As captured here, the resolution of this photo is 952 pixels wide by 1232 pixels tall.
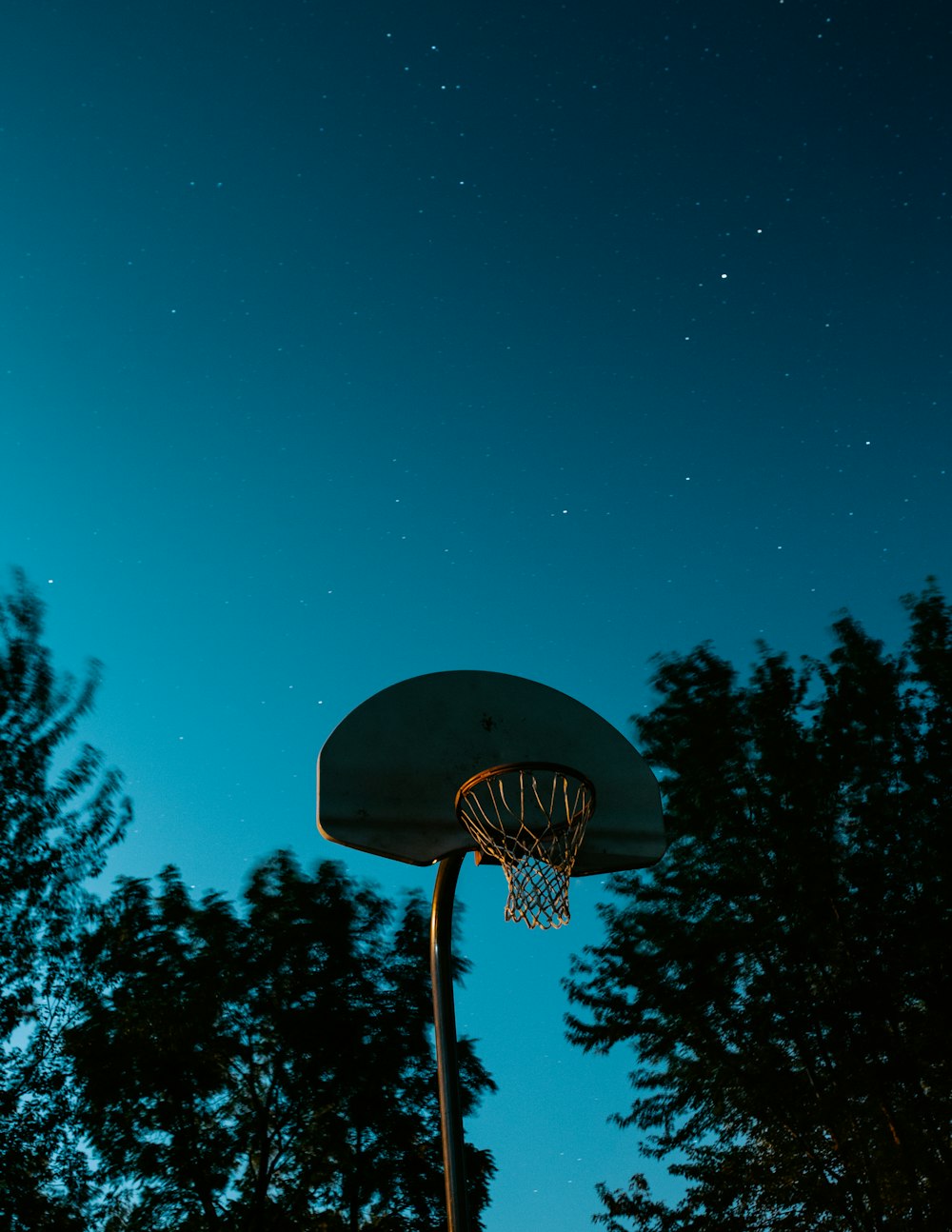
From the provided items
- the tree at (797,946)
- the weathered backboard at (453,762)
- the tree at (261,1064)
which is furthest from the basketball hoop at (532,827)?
the tree at (261,1064)

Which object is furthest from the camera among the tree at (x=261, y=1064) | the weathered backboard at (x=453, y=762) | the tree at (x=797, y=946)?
the tree at (x=261, y=1064)

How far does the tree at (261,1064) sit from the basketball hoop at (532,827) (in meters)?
6.55

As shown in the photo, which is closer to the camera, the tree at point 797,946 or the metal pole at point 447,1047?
the metal pole at point 447,1047

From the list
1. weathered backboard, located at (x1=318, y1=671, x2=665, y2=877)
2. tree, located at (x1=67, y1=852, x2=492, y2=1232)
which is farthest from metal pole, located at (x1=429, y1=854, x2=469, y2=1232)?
tree, located at (x1=67, y1=852, x2=492, y2=1232)

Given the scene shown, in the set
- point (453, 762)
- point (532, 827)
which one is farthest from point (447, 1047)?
point (453, 762)

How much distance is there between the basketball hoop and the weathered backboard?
0.16 metres

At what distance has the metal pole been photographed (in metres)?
4.21

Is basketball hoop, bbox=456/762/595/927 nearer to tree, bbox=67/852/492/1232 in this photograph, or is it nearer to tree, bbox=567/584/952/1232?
tree, bbox=567/584/952/1232

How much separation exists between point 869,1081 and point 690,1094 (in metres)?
1.60

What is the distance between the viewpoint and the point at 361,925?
12781mm

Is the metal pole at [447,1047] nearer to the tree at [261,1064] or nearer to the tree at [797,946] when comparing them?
the tree at [797,946]

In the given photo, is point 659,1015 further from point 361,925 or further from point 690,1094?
point 361,925

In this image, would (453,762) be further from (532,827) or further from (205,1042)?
(205,1042)

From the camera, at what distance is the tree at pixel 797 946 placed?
8.23m
